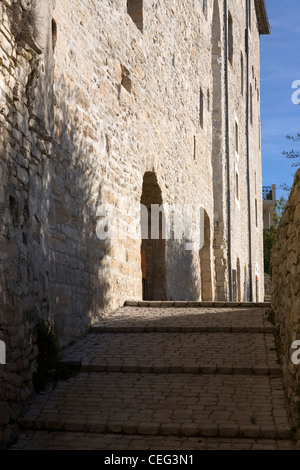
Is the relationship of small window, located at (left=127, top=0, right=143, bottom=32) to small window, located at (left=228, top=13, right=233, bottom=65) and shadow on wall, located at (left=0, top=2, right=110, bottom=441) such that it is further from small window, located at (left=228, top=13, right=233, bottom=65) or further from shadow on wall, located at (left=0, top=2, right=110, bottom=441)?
small window, located at (left=228, top=13, right=233, bottom=65)

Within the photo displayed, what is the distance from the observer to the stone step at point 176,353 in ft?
18.7

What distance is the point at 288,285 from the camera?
501cm

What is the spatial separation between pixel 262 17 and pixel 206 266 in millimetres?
16175

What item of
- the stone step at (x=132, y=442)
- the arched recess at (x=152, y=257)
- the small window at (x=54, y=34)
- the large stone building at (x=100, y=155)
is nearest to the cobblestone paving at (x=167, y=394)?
the stone step at (x=132, y=442)

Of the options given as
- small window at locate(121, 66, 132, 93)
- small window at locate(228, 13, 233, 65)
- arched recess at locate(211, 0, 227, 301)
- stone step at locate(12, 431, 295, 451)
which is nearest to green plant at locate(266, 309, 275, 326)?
stone step at locate(12, 431, 295, 451)

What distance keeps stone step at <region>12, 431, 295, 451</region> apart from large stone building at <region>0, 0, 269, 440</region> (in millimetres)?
330

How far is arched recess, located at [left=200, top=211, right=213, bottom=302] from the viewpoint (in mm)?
15430

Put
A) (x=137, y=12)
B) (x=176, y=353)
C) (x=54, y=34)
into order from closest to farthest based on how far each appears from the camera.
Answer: (x=176, y=353)
(x=54, y=34)
(x=137, y=12)

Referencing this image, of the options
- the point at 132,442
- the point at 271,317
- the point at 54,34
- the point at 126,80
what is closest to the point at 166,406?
the point at 132,442

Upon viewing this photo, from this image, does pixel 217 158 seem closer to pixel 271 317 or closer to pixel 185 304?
pixel 185 304

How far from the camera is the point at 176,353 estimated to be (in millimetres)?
6207
